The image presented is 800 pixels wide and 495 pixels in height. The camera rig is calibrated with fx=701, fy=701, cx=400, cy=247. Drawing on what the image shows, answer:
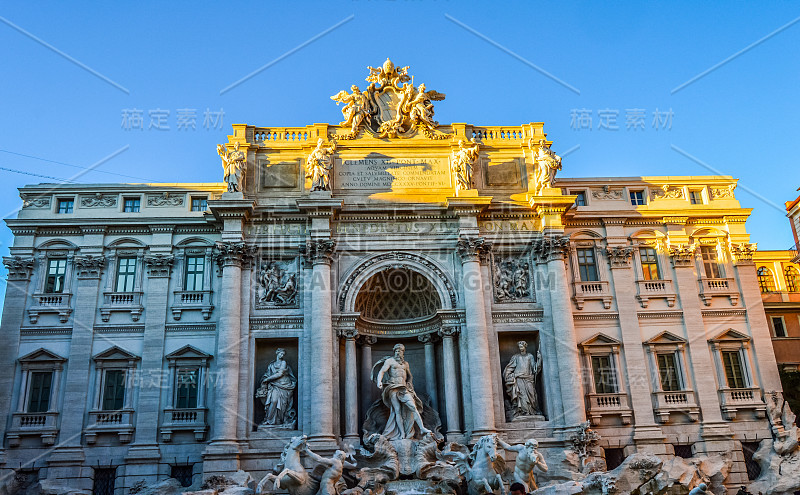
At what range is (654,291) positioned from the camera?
102 feet

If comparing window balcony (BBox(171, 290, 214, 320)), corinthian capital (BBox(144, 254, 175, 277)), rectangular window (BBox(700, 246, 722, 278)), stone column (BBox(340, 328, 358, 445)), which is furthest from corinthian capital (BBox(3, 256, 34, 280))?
rectangular window (BBox(700, 246, 722, 278))

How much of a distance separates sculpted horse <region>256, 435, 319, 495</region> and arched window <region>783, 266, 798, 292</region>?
32868 millimetres

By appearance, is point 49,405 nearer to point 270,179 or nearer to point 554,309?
point 270,179

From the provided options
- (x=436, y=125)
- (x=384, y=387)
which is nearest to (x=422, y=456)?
(x=384, y=387)

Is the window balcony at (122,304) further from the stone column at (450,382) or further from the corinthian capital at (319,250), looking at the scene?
the stone column at (450,382)

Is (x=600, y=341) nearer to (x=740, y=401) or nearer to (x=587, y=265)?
(x=587, y=265)

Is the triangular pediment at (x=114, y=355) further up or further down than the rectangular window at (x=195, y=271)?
further down

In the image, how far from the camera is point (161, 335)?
29094 millimetres

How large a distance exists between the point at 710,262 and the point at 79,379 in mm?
27874

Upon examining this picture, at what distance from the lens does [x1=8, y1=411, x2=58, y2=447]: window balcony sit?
90.4 ft

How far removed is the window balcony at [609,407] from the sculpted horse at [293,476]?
12.4 m

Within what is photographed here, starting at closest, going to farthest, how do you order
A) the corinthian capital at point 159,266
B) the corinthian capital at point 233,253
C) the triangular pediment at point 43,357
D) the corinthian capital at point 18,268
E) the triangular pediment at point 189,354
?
the corinthian capital at point 233,253
the triangular pediment at point 43,357
the triangular pediment at point 189,354
the corinthian capital at point 18,268
the corinthian capital at point 159,266

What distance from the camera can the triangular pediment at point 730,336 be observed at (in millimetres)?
30453

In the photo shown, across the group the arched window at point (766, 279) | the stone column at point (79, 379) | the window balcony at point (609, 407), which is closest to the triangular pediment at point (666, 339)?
the window balcony at point (609, 407)
